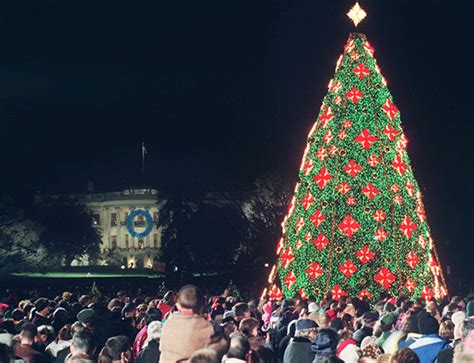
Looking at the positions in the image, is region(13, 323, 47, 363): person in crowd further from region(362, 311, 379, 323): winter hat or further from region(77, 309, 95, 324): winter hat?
region(362, 311, 379, 323): winter hat

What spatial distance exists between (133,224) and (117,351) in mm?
134147

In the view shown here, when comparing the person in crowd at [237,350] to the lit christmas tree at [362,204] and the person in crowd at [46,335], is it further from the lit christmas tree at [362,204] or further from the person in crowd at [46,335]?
the lit christmas tree at [362,204]

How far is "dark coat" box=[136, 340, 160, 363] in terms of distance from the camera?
11266 millimetres

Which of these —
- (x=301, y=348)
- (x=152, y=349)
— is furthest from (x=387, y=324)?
(x=152, y=349)

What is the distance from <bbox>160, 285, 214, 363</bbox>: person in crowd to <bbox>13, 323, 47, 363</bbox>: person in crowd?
2130 millimetres

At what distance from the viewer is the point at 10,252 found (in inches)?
3703

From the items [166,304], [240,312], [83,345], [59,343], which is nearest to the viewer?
[83,345]

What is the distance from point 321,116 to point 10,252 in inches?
2750

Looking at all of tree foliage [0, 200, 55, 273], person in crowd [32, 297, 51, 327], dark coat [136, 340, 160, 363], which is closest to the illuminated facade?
tree foliage [0, 200, 55, 273]

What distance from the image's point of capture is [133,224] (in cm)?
14325

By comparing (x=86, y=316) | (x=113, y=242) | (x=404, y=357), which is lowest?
(x=404, y=357)

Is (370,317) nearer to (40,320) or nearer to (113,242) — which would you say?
(40,320)

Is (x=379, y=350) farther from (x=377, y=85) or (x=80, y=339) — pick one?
(x=377, y=85)

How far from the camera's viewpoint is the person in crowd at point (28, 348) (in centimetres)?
1116
